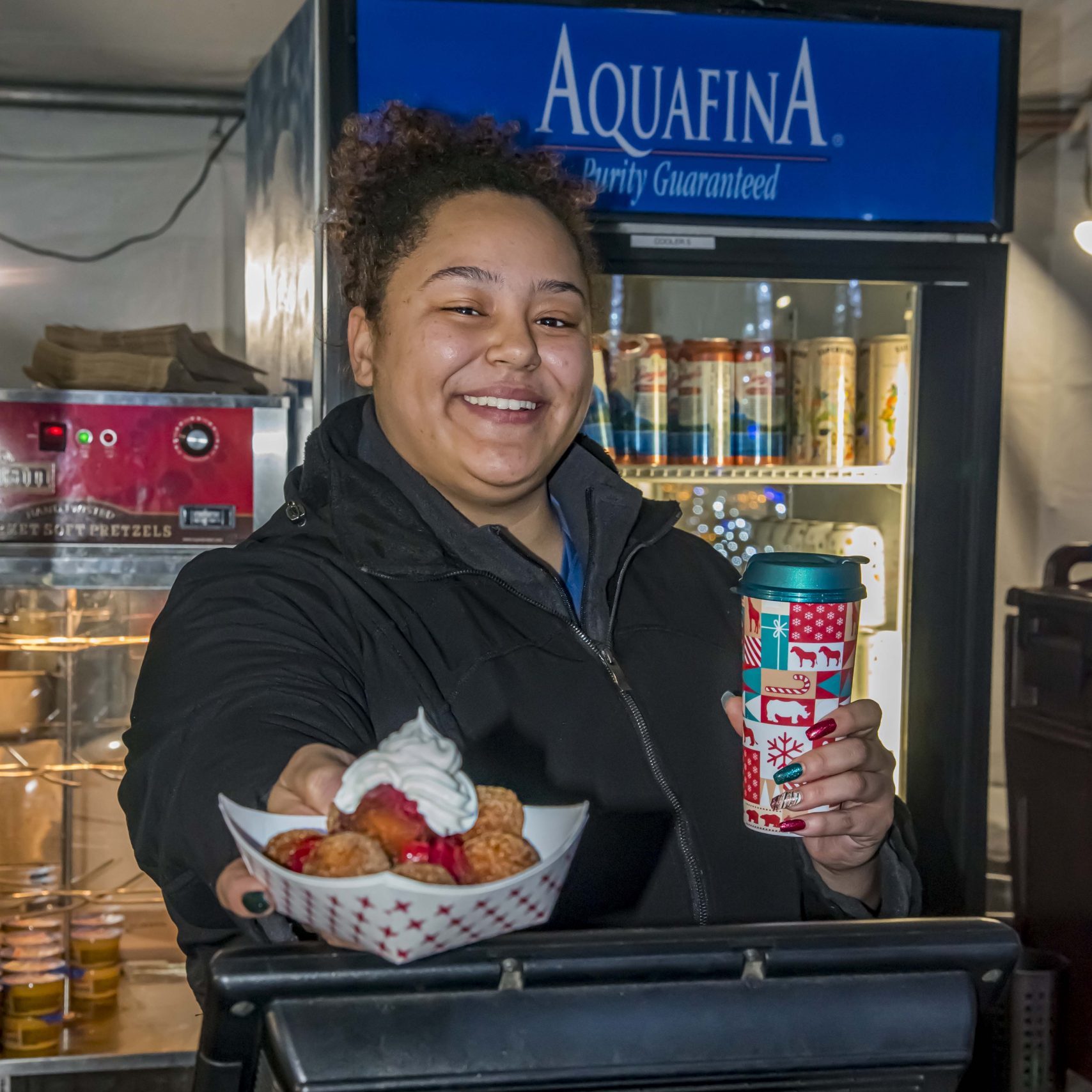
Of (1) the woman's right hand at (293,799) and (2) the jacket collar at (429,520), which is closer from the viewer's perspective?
(1) the woman's right hand at (293,799)

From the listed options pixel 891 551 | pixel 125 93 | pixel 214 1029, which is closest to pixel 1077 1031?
pixel 891 551

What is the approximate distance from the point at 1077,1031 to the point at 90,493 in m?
2.62

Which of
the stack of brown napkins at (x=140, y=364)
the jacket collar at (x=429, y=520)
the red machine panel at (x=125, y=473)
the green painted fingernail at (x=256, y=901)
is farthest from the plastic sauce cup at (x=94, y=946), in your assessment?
the green painted fingernail at (x=256, y=901)

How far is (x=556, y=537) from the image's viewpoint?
1.65 metres

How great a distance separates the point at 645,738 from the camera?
142cm

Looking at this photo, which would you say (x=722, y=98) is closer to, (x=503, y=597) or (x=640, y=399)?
(x=640, y=399)

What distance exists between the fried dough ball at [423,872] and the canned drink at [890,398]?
216 cm

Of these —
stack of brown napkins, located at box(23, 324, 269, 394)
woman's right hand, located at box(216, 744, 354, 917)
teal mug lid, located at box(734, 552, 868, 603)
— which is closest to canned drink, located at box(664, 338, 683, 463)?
stack of brown napkins, located at box(23, 324, 269, 394)

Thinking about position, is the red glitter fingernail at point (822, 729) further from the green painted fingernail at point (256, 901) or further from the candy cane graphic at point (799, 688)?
the green painted fingernail at point (256, 901)

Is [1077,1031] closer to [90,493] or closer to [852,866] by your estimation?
[852,866]

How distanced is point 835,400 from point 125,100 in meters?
2.12

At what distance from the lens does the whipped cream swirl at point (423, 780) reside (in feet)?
2.45

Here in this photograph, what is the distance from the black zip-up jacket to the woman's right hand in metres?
0.25

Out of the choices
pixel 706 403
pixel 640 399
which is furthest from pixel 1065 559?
pixel 640 399
